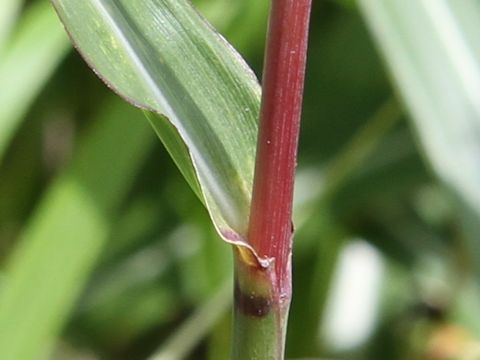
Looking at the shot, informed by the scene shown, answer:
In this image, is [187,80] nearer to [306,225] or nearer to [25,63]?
[25,63]

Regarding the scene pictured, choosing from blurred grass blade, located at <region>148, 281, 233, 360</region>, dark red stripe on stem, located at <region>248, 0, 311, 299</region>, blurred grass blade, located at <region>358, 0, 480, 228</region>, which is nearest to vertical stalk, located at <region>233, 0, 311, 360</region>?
dark red stripe on stem, located at <region>248, 0, 311, 299</region>

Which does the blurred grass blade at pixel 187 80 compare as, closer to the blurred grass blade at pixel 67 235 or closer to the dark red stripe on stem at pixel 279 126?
the dark red stripe on stem at pixel 279 126

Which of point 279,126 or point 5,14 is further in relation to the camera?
Result: point 5,14

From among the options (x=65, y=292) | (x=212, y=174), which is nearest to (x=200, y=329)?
(x=65, y=292)

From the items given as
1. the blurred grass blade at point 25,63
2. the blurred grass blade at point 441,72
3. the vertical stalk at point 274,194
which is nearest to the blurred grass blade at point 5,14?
the blurred grass blade at point 25,63

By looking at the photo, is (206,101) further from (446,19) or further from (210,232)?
(210,232)

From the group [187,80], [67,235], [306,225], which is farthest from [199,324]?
[187,80]
